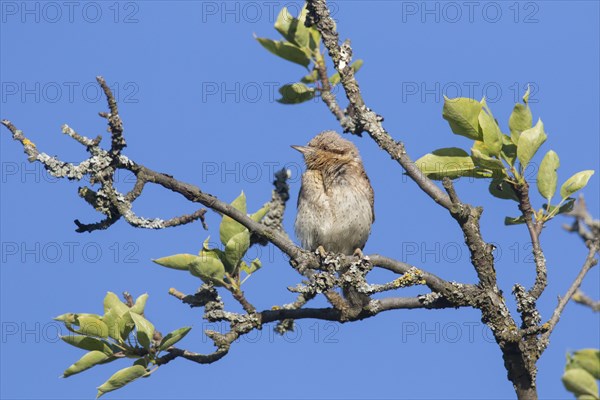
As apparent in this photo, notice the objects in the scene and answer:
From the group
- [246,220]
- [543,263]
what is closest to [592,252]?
[543,263]

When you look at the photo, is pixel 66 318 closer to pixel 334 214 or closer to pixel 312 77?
pixel 312 77

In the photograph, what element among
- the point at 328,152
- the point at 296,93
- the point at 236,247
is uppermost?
the point at 328,152

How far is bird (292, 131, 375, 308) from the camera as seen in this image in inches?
323

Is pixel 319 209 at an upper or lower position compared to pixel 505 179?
upper

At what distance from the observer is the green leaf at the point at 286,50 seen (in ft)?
17.6

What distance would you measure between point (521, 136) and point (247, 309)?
1837 millimetres

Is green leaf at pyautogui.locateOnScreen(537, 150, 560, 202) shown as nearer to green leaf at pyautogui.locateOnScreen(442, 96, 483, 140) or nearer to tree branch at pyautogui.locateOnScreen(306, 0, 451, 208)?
green leaf at pyautogui.locateOnScreen(442, 96, 483, 140)

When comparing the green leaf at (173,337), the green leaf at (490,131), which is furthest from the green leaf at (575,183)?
the green leaf at (173,337)

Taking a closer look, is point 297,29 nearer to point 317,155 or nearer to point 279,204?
point 279,204

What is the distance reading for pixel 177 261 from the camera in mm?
4859

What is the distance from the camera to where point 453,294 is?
485cm

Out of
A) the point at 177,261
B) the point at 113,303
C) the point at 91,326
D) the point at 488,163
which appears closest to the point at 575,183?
the point at 488,163

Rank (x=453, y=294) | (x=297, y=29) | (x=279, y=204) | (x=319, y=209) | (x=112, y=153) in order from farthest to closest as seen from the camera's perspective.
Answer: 1. (x=319, y=209)
2. (x=279, y=204)
3. (x=297, y=29)
4. (x=453, y=294)
5. (x=112, y=153)

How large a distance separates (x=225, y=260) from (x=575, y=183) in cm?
205
